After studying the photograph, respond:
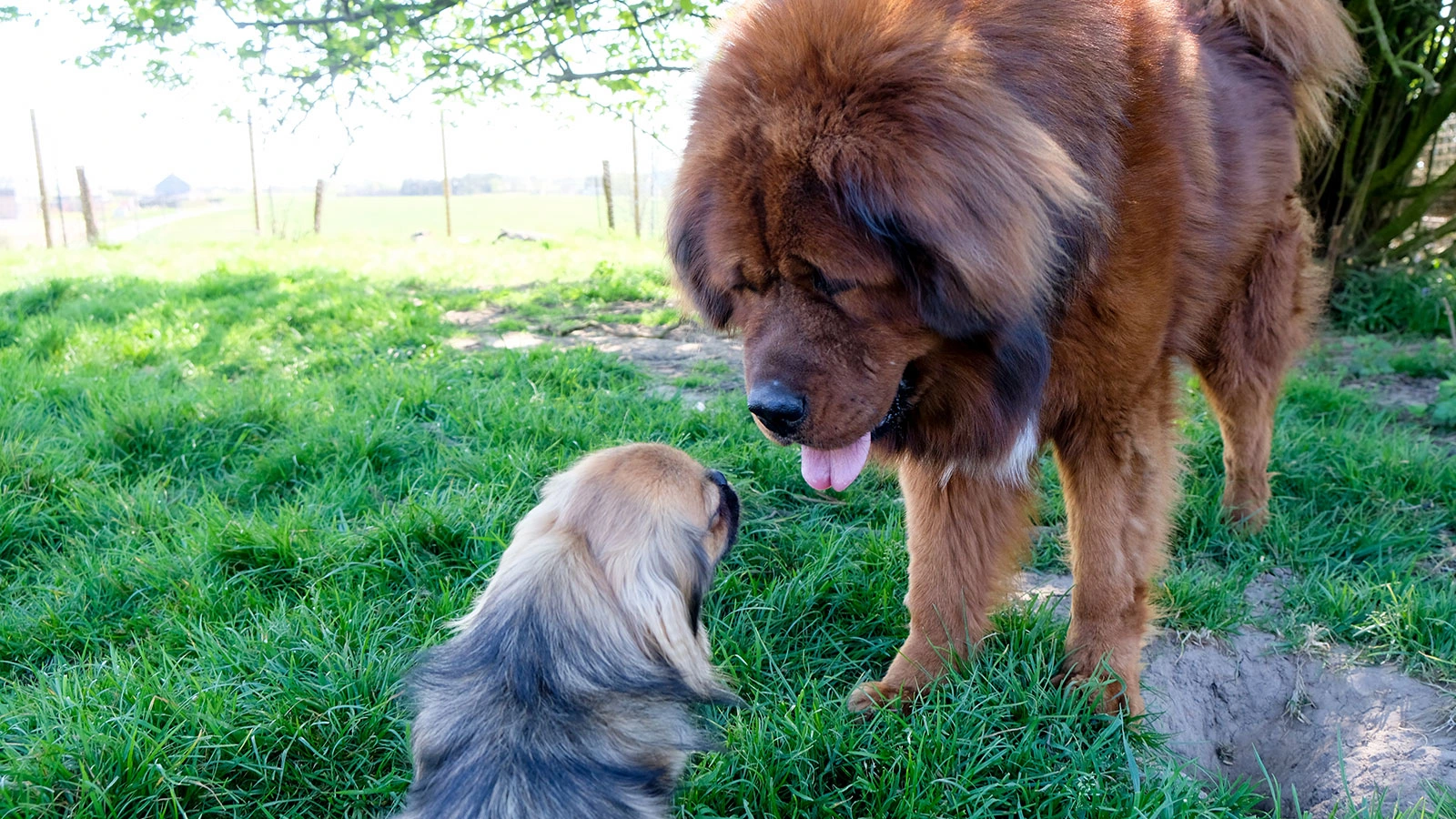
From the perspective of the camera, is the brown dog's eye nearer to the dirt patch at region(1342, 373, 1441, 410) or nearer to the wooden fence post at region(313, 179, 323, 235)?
the dirt patch at region(1342, 373, 1441, 410)

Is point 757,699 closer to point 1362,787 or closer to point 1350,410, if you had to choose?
point 1362,787

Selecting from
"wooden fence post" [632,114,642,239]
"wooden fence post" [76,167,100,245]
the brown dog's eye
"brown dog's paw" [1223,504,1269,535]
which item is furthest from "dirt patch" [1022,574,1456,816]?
"wooden fence post" [76,167,100,245]

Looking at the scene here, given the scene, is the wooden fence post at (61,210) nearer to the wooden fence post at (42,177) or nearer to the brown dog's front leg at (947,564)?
the wooden fence post at (42,177)

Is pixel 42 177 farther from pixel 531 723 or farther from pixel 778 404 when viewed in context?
pixel 778 404

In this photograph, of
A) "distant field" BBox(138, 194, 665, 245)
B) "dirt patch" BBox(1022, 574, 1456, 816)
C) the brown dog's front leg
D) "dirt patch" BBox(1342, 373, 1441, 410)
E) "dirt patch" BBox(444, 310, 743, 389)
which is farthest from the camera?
"distant field" BBox(138, 194, 665, 245)

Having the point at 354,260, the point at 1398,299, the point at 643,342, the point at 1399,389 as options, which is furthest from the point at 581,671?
the point at 354,260

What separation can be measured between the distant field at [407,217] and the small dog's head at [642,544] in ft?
45.8

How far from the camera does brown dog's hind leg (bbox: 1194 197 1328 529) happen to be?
2.91 metres

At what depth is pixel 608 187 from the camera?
54.0 ft

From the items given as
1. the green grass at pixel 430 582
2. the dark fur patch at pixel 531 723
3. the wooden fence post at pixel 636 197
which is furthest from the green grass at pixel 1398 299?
the wooden fence post at pixel 636 197

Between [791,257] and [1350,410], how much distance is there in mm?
3728

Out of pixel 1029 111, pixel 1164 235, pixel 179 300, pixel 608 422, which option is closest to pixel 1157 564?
pixel 1164 235

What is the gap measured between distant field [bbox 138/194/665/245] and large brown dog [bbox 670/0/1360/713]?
1388cm

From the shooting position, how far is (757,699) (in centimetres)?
234
